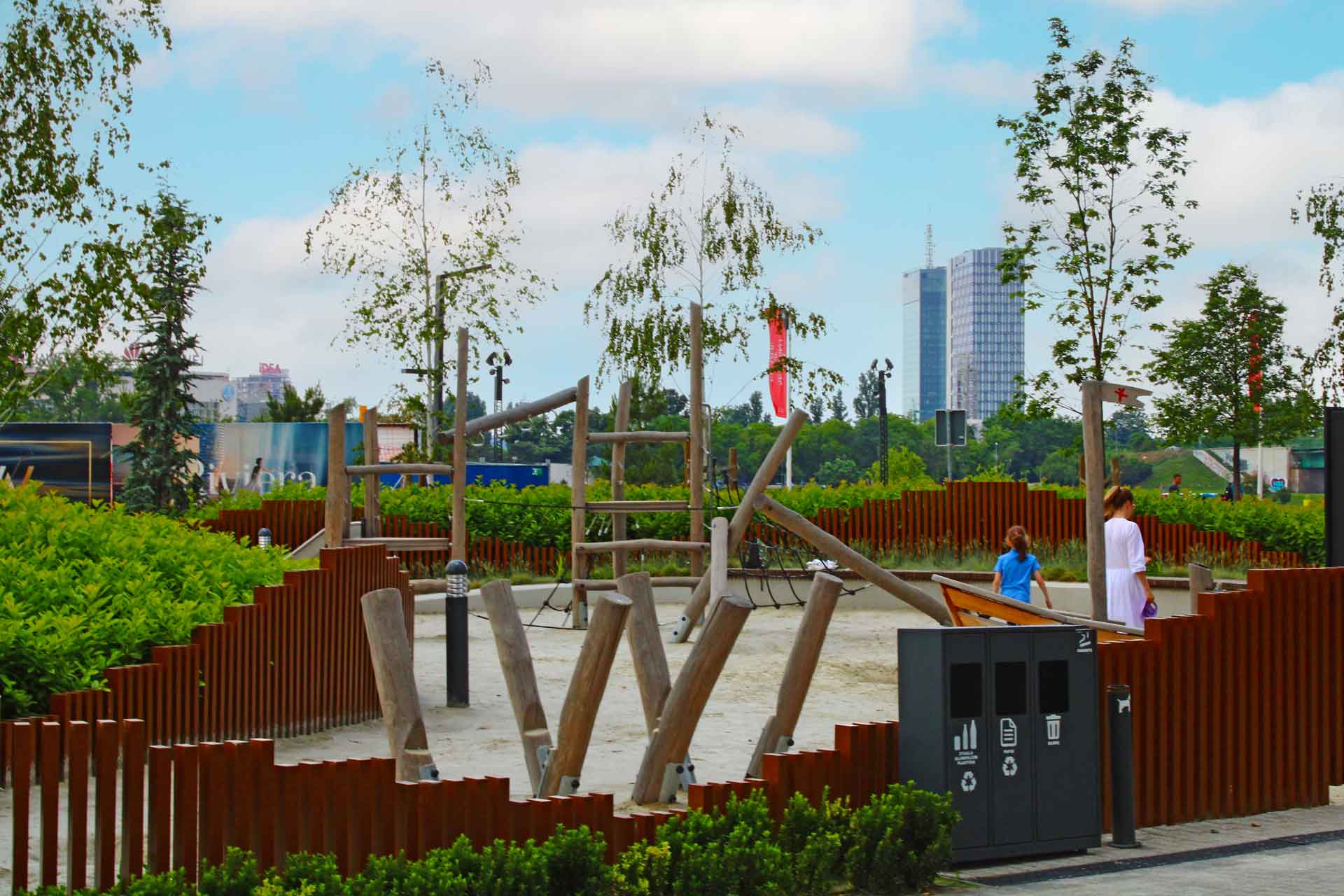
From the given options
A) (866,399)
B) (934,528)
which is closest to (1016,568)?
(934,528)

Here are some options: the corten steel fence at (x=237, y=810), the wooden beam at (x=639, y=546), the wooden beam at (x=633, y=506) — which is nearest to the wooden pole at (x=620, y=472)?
the wooden beam at (x=639, y=546)

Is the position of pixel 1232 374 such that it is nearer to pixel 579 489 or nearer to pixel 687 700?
pixel 579 489

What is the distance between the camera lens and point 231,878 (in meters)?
5.73

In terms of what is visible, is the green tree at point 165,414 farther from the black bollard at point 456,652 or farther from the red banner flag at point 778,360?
the black bollard at point 456,652

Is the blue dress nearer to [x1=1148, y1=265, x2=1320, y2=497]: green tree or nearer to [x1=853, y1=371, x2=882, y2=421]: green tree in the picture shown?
[x1=1148, y1=265, x2=1320, y2=497]: green tree

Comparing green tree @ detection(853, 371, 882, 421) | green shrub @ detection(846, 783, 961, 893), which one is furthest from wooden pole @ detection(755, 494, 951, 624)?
green tree @ detection(853, 371, 882, 421)

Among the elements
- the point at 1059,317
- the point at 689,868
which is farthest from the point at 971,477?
the point at 689,868

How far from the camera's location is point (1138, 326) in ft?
79.5

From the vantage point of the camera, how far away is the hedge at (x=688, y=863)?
5711 millimetres

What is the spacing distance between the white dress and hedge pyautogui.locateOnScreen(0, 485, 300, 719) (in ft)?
21.3

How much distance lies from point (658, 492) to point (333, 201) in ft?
37.6

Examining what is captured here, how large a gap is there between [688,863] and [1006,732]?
6.71ft

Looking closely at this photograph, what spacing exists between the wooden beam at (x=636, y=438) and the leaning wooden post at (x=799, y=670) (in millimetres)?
9735

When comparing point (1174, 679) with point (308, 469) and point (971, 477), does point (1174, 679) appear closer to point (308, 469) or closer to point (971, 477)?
point (971, 477)
